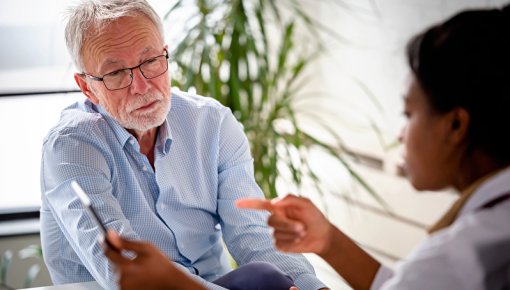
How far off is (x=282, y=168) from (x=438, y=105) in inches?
113

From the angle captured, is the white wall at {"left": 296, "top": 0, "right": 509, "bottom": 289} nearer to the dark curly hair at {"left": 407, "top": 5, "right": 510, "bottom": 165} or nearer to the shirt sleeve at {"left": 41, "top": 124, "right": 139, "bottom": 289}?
the shirt sleeve at {"left": 41, "top": 124, "right": 139, "bottom": 289}

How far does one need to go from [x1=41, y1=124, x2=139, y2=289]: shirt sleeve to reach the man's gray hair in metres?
0.24

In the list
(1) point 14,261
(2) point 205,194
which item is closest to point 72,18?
(2) point 205,194

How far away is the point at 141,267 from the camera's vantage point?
133 cm

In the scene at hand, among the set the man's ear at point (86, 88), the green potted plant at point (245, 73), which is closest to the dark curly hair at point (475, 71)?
the man's ear at point (86, 88)

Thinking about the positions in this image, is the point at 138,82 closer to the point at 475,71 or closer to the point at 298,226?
the point at 298,226

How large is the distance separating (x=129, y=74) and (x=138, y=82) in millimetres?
35

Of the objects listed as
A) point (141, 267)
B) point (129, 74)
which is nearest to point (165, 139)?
point (129, 74)

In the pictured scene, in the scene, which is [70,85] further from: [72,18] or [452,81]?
[452,81]

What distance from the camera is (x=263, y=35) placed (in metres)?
3.08

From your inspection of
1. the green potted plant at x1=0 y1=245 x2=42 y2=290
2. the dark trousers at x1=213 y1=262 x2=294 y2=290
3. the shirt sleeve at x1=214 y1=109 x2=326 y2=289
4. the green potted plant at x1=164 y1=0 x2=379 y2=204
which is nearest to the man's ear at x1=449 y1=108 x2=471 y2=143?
the dark trousers at x1=213 y1=262 x2=294 y2=290

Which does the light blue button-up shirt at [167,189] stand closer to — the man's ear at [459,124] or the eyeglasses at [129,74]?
the eyeglasses at [129,74]

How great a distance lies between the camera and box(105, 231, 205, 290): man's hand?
1.33 meters

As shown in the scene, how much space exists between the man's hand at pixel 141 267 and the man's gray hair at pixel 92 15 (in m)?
0.87
